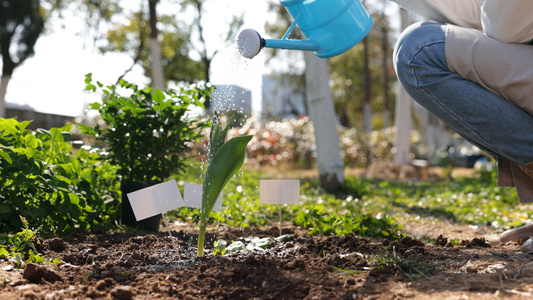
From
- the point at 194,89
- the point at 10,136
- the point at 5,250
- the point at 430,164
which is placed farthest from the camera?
the point at 430,164

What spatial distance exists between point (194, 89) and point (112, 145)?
22.6 inches

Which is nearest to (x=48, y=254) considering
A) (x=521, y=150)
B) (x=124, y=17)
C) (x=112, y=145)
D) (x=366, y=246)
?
(x=112, y=145)

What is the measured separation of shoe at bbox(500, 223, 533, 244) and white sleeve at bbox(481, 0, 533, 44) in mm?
935

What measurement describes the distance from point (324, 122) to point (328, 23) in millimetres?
3136

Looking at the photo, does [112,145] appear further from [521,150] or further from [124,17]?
[124,17]

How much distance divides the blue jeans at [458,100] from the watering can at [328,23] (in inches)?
8.6

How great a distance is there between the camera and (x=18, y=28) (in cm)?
1572

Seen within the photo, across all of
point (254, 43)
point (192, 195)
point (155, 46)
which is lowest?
point (192, 195)

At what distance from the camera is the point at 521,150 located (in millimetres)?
1799

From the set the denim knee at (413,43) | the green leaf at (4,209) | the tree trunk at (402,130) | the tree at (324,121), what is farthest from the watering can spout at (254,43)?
the tree trunk at (402,130)

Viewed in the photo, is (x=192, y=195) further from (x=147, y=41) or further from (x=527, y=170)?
(x=147, y=41)

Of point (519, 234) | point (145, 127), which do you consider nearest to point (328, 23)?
point (145, 127)

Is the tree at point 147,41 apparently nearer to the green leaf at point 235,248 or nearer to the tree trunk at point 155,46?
the tree trunk at point 155,46

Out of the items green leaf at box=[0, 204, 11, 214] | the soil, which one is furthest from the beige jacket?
green leaf at box=[0, 204, 11, 214]
